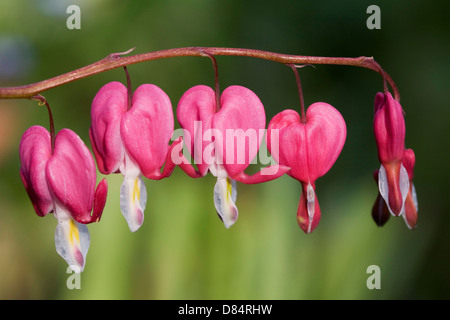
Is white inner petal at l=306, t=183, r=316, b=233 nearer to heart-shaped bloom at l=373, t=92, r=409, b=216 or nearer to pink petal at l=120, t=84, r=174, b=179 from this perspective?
heart-shaped bloom at l=373, t=92, r=409, b=216

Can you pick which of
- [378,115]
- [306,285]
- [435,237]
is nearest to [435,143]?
[435,237]

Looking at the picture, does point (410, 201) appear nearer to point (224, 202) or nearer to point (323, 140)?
point (323, 140)

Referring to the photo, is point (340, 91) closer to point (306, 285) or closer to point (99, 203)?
point (306, 285)

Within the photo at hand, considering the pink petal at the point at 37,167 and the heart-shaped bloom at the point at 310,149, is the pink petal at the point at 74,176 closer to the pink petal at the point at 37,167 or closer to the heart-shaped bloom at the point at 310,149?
the pink petal at the point at 37,167

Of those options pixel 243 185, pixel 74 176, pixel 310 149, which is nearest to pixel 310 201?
pixel 310 149

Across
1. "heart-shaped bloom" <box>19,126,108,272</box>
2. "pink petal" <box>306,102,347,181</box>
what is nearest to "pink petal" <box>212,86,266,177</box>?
"pink petal" <box>306,102,347,181</box>

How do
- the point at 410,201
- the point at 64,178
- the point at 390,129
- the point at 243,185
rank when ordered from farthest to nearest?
the point at 243,185 → the point at 410,201 → the point at 390,129 → the point at 64,178
